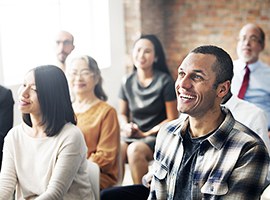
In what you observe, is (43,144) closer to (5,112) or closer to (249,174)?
(5,112)

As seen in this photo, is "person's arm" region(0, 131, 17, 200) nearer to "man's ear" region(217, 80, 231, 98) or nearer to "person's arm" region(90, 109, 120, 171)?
"person's arm" region(90, 109, 120, 171)

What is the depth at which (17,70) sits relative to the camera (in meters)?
3.92

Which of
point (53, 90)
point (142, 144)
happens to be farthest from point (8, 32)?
point (53, 90)

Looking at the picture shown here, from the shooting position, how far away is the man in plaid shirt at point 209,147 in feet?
5.24

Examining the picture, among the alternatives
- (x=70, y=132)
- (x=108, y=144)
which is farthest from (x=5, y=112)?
(x=70, y=132)

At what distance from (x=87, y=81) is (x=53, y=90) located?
2.36 feet

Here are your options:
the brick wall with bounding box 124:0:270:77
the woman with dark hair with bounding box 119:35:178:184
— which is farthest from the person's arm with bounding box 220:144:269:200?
the brick wall with bounding box 124:0:270:77

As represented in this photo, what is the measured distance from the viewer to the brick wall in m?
4.77

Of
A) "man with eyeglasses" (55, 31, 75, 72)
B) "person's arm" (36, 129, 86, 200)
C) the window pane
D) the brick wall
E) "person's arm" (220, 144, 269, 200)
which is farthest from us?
the brick wall

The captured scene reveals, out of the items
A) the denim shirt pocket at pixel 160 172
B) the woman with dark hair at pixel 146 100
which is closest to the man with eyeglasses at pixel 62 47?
the woman with dark hair at pixel 146 100

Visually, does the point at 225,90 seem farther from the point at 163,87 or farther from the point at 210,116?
the point at 163,87

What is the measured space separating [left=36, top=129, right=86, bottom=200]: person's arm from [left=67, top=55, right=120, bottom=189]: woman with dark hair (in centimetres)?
54

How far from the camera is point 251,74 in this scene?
3.49m

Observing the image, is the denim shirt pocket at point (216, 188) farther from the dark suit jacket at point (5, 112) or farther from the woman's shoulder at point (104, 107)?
the dark suit jacket at point (5, 112)
